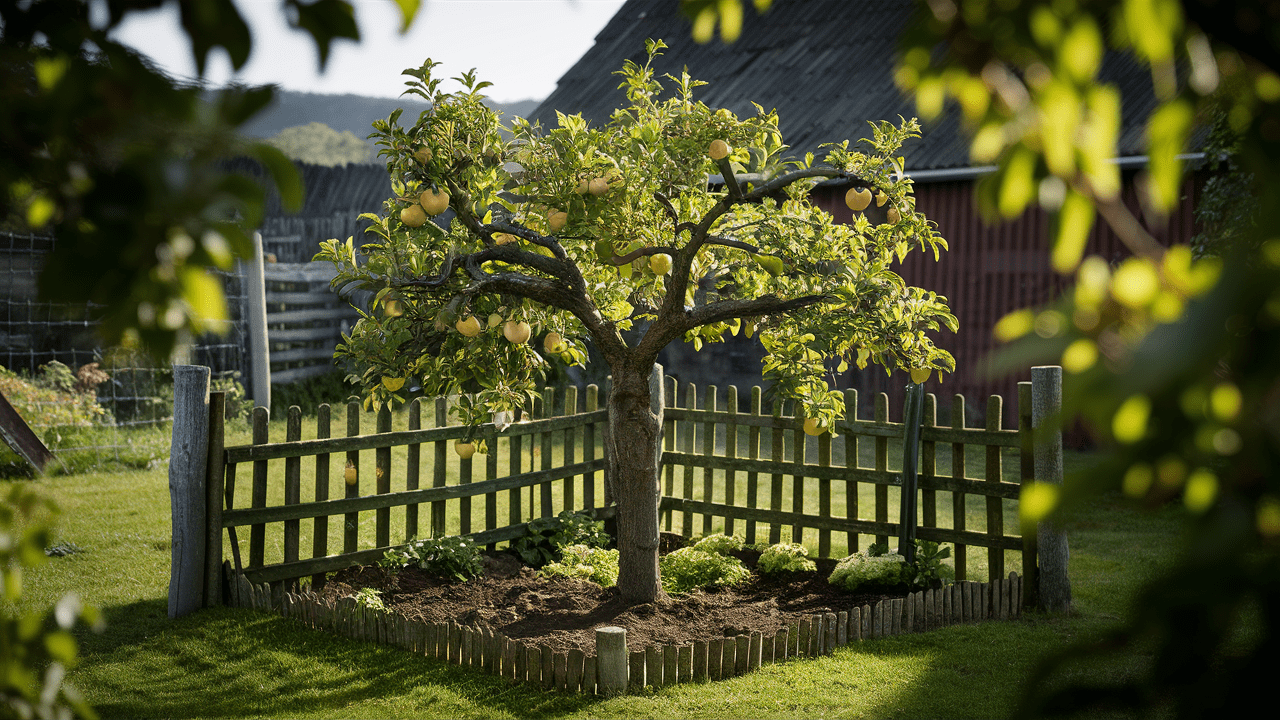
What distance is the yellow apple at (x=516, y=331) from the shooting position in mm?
4574

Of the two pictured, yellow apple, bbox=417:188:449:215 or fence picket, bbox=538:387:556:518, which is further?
fence picket, bbox=538:387:556:518

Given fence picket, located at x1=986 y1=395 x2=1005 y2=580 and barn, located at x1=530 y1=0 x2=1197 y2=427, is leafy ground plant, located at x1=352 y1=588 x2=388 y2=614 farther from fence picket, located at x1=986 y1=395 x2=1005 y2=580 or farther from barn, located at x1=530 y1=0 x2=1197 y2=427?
barn, located at x1=530 y1=0 x2=1197 y2=427

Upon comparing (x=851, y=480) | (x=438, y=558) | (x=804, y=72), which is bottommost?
(x=438, y=558)

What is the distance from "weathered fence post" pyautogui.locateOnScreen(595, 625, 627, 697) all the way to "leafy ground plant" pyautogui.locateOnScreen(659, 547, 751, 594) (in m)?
1.54

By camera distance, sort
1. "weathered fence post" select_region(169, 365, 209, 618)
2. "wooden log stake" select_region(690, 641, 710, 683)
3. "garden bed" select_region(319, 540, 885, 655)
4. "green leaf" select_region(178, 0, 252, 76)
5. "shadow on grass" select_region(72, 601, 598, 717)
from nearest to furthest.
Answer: "green leaf" select_region(178, 0, 252, 76) < "shadow on grass" select_region(72, 601, 598, 717) < "wooden log stake" select_region(690, 641, 710, 683) < "garden bed" select_region(319, 540, 885, 655) < "weathered fence post" select_region(169, 365, 209, 618)

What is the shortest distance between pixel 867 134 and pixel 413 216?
378 inches

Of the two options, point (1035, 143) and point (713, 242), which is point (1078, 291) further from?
point (713, 242)

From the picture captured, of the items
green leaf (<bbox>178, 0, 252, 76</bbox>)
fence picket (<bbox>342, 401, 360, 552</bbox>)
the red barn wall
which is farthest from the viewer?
the red barn wall

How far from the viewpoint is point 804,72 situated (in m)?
14.6

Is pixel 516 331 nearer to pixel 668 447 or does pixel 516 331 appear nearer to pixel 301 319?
pixel 668 447

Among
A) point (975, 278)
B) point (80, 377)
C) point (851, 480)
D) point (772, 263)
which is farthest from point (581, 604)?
point (975, 278)

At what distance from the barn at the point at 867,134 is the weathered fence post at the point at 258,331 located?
4737mm

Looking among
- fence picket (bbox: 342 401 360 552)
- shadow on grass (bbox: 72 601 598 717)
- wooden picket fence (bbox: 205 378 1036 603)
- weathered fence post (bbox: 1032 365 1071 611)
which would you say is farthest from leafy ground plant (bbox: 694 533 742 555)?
fence picket (bbox: 342 401 360 552)

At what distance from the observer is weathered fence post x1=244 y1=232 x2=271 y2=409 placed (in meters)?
10.7
